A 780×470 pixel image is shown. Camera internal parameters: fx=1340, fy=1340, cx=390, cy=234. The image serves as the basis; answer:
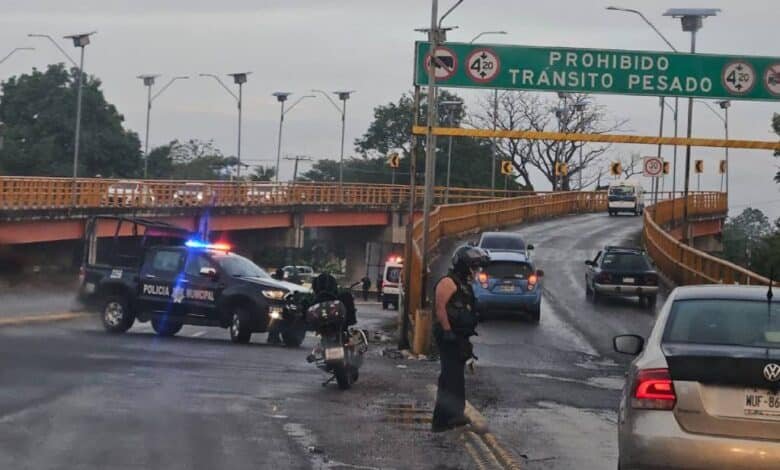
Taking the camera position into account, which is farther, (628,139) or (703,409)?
(628,139)

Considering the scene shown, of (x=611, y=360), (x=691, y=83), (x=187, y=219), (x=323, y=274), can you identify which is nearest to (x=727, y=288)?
(x=323, y=274)

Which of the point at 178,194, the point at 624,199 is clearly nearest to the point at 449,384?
the point at 178,194

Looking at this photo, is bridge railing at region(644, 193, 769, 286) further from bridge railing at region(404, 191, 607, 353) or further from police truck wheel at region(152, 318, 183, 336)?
police truck wheel at region(152, 318, 183, 336)

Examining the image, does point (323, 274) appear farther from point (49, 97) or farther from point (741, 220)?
point (741, 220)

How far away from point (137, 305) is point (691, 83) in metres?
15.4

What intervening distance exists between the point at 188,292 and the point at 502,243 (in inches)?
733

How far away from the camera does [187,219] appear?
67.8 m

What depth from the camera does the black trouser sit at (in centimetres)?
1246

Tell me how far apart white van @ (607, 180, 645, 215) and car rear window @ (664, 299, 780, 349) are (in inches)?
3027

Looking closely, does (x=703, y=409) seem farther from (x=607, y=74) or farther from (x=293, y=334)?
(x=607, y=74)

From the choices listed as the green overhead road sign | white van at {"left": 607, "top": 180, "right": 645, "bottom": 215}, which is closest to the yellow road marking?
the green overhead road sign

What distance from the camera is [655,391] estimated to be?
8.27 metres

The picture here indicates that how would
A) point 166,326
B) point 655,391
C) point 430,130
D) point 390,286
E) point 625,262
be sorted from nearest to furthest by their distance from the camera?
point 655,391 → point 166,326 → point 430,130 → point 625,262 → point 390,286

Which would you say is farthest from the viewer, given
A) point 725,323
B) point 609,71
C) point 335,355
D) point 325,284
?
point 609,71
